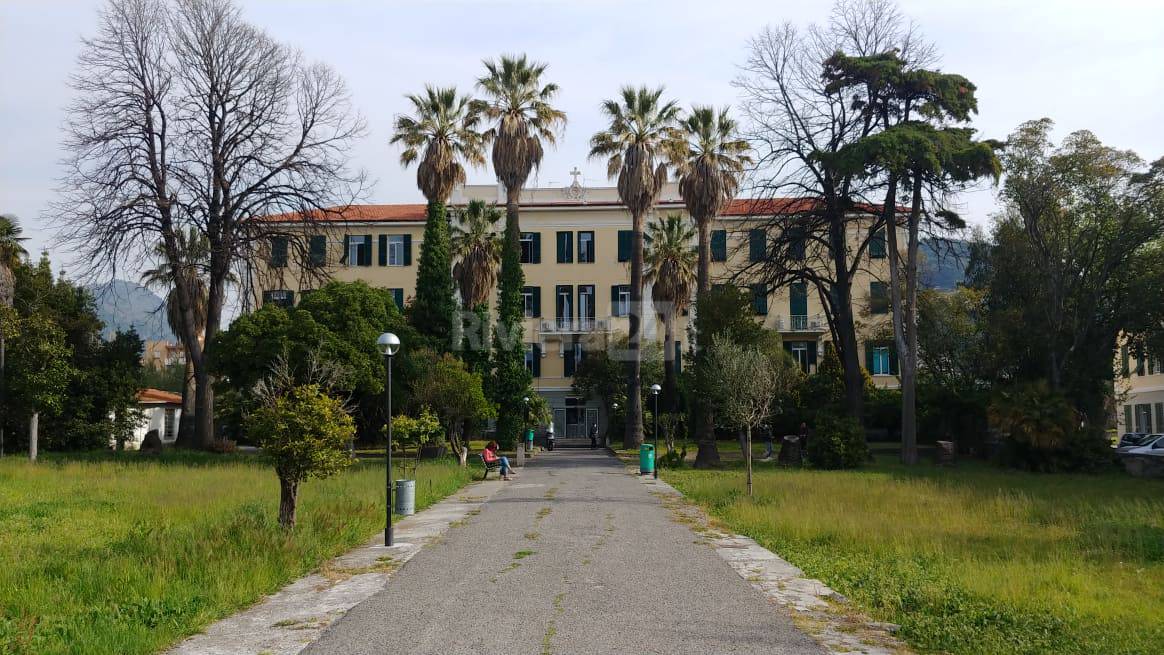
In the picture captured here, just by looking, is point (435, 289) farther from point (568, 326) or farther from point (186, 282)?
point (568, 326)

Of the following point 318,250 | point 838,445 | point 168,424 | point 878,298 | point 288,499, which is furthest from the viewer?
point 168,424

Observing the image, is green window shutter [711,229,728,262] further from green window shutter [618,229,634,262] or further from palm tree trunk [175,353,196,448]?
palm tree trunk [175,353,196,448]

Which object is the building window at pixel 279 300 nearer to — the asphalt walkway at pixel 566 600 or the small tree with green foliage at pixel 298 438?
the small tree with green foliage at pixel 298 438

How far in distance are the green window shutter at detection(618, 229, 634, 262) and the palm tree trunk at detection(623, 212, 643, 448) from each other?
15.2 m

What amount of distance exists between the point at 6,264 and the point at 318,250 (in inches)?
432

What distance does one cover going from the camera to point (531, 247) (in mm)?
60750

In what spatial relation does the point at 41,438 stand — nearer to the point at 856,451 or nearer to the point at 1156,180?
the point at 856,451

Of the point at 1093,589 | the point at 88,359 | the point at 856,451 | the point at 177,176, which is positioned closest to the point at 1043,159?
the point at 856,451

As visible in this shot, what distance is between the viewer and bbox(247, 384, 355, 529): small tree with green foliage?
45.3 ft

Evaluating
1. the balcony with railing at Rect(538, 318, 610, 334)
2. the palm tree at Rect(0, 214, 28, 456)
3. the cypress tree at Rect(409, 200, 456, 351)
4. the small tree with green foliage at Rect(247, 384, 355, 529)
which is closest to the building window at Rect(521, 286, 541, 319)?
the balcony with railing at Rect(538, 318, 610, 334)

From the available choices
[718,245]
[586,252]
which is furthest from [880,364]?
[586,252]

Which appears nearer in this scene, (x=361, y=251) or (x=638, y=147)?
(x=638, y=147)

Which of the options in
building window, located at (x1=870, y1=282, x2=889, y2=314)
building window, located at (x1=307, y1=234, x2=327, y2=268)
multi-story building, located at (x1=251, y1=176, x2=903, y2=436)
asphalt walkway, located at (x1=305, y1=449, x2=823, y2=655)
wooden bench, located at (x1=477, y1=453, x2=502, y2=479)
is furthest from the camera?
multi-story building, located at (x1=251, y1=176, x2=903, y2=436)

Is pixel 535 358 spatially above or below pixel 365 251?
below
